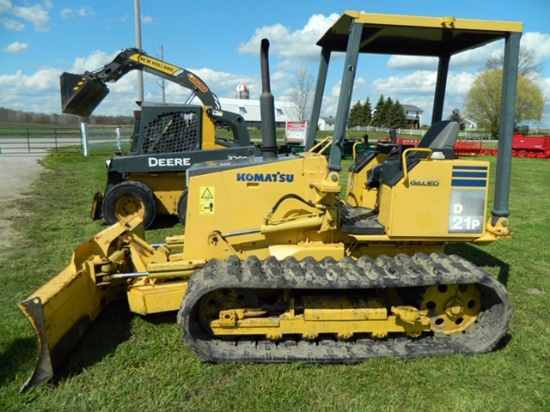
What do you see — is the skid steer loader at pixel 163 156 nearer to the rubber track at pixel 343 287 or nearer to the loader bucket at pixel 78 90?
the loader bucket at pixel 78 90

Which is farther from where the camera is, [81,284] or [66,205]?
[66,205]

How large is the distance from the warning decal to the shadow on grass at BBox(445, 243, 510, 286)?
421 cm

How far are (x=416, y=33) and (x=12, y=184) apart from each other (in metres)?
13.6

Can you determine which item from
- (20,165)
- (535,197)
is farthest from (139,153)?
(20,165)

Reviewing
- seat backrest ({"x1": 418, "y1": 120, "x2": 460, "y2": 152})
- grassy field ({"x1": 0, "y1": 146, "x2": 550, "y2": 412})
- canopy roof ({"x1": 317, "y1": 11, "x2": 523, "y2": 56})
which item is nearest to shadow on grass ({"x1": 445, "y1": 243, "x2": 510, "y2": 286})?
grassy field ({"x1": 0, "y1": 146, "x2": 550, "y2": 412})

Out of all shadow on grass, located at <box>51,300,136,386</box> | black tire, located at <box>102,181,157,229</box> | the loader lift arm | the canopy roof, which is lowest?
shadow on grass, located at <box>51,300,136,386</box>

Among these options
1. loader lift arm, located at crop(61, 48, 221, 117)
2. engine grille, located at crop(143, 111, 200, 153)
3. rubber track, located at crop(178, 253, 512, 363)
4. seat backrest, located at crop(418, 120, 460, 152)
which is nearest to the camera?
rubber track, located at crop(178, 253, 512, 363)

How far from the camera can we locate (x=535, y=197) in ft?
42.6

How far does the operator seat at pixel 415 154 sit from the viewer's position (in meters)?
3.92

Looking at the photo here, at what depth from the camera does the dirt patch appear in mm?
7688

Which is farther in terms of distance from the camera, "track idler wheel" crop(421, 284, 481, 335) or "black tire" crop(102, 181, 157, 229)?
"black tire" crop(102, 181, 157, 229)

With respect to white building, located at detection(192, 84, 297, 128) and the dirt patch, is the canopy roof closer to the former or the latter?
the dirt patch

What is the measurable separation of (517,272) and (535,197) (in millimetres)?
8429

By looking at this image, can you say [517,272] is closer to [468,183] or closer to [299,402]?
[468,183]
